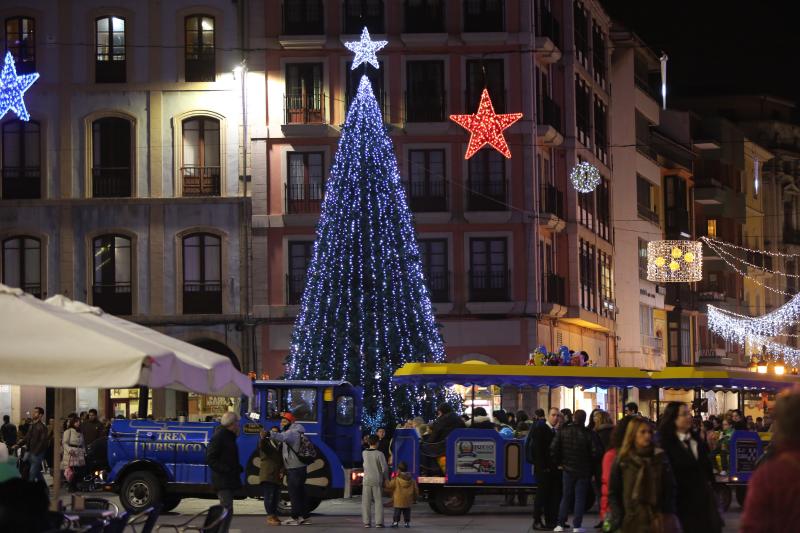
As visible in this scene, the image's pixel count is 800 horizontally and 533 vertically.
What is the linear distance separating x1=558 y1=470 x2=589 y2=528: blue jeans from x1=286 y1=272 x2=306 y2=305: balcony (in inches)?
1077

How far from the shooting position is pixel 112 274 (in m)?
49.7

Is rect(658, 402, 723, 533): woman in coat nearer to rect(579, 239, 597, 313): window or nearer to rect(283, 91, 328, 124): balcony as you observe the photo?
rect(283, 91, 328, 124): balcony

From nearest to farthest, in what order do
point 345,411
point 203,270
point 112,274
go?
point 345,411 < point 112,274 < point 203,270

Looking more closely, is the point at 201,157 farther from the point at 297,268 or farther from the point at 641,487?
the point at 641,487

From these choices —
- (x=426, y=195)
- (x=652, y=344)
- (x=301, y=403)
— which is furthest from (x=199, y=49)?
(x=652, y=344)

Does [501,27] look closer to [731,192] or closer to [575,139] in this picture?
[575,139]

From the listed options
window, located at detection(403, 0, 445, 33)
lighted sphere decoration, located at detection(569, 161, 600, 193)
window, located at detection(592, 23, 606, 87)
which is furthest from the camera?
window, located at detection(592, 23, 606, 87)

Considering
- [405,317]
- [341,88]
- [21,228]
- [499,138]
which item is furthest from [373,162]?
[21,228]

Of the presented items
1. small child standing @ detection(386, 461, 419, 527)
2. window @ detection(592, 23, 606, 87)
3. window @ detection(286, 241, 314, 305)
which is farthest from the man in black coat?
window @ detection(592, 23, 606, 87)

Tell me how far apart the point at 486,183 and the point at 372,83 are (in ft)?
15.8

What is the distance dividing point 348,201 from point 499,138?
732 centimetres

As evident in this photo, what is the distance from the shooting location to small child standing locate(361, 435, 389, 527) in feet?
79.6

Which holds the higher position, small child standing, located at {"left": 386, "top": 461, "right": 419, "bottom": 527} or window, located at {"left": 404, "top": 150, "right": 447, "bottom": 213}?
window, located at {"left": 404, "top": 150, "right": 447, "bottom": 213}

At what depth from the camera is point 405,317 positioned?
1512 inches
